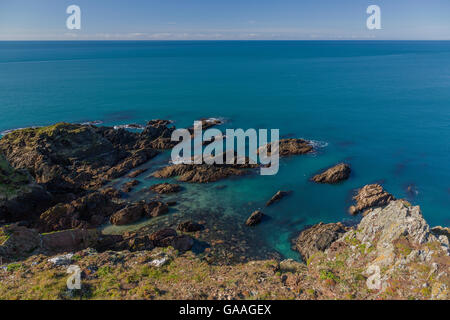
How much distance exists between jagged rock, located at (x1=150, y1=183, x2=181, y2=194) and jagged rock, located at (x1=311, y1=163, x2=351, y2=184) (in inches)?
1042

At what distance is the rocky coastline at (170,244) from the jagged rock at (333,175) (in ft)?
0.60

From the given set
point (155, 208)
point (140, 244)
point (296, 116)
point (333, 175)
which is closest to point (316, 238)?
point (333, 175)

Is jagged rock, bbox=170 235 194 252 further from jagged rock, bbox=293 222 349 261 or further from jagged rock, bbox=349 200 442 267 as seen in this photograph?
jagged rock, bbox=349 200 442 267

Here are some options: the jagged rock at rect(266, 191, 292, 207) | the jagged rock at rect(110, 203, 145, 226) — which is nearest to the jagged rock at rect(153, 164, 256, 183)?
the jagged rock at rect(266, 191, 292, 207)

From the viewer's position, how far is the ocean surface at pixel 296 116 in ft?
152

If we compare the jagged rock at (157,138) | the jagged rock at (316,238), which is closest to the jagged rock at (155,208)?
the jagged rock at (316,238)

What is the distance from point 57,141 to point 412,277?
2626 inches

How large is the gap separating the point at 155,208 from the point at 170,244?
10.1 m

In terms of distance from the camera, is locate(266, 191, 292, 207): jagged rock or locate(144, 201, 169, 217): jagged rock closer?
locate(144, 201, 169, 217): jagged rock

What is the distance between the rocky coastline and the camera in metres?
20.9

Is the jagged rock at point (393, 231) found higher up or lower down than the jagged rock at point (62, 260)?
higher up

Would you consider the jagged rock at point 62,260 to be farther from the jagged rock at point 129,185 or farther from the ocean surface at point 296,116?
the jagged rock at point 129,185
